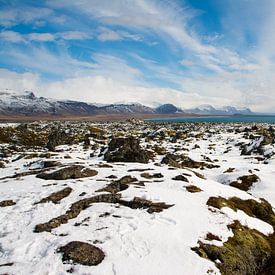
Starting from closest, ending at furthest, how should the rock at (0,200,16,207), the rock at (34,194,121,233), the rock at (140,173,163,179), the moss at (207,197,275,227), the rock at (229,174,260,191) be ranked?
the rock at (34,194,121,233)
the rock at (0,200,16,207)
the moss at (207,197,275,227)
the rock at (140,173,163,179)
the rock at (229,174,260,191)

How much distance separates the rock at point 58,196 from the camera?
88.8 ft

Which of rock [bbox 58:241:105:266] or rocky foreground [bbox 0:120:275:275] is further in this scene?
rocky foreground [bbox 0:120:275:275]

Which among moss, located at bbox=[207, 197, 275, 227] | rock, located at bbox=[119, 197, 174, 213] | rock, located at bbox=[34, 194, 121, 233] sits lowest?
moss, located at bbox=[207, 197, 275, 227]

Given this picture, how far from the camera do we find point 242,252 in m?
21.0

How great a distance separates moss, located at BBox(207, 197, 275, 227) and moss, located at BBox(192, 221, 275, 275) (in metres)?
3.45

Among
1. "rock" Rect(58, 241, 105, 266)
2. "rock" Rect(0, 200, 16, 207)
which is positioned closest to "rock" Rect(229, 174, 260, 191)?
"rock" Rect(0, 200, 16, 207)

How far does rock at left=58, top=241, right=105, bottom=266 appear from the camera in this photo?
56.8 feet

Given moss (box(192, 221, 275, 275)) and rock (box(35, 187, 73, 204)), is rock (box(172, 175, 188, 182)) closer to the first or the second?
moss (box(192, 221, 275, 275))

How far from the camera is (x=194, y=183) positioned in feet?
110

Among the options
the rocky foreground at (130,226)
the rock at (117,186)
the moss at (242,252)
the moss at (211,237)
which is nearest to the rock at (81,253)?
the rocky foreground at (130,226)

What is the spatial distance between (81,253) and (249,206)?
20.3m

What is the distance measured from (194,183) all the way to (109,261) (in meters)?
18.4

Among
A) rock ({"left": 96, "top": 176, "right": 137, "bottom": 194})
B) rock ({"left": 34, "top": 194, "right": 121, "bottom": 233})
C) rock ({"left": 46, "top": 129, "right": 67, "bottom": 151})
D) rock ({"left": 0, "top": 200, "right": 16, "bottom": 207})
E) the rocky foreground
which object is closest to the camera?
the rocky foreground

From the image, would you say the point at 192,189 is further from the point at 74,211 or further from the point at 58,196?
the point at 58,196
